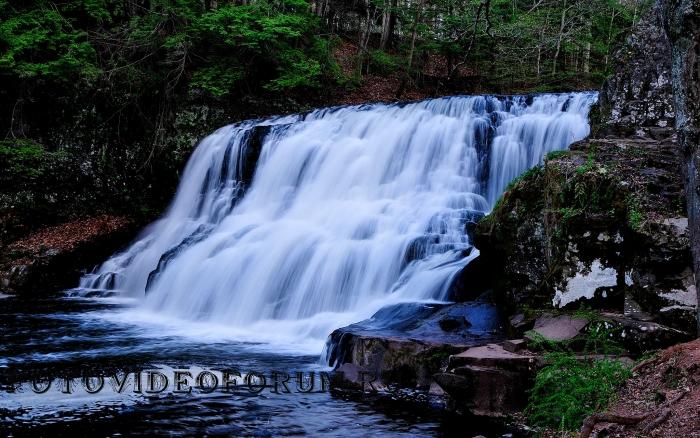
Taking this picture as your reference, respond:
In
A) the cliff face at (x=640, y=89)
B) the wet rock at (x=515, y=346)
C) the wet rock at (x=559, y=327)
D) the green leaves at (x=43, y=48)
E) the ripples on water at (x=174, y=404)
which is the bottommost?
the ripples on water at (x=174, y=404)

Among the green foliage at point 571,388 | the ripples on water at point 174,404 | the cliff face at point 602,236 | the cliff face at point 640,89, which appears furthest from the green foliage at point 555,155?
the ripples on water at point 174,404

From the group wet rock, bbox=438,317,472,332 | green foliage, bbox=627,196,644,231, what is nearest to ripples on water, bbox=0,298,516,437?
wet rock, bbox=438,317,472,332

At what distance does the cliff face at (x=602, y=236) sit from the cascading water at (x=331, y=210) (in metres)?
1.27

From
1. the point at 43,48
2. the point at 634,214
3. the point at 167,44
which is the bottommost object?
the point at 634,214

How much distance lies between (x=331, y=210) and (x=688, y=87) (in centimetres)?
819

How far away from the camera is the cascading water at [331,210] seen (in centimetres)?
916

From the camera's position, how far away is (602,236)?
6.30 metres

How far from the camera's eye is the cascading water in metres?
9.16

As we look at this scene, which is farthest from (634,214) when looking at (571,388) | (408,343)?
(408,343)

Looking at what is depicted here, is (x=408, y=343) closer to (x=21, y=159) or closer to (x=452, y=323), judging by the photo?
(x=452, y=323)

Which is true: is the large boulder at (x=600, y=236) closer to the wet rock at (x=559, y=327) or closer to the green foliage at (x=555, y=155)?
the green foliage at (x=555, y=155)

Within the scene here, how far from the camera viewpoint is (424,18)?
69.7ft

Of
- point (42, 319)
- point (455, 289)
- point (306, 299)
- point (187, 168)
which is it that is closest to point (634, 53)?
point (455, 289)

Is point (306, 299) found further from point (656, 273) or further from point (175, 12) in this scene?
point (175, 12)
